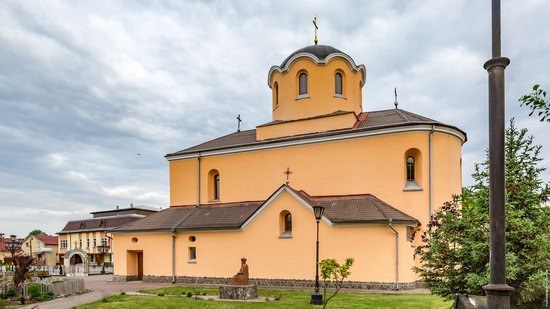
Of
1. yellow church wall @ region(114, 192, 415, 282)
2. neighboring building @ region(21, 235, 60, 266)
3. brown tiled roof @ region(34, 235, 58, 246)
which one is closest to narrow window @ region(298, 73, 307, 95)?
yellow church wall @ region(114, 192, 415, 282)

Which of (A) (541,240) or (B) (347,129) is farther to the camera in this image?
(B) (347,129)

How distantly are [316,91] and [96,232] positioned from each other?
4331cm

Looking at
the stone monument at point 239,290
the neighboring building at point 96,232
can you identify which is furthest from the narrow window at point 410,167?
the neighboring building at point 96,232

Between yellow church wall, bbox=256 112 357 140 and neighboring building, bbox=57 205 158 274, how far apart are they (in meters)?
30.6

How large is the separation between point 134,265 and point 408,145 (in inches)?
729

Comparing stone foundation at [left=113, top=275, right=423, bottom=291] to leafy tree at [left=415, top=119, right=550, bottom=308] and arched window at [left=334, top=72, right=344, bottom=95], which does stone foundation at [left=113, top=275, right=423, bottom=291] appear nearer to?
leafy tree at [left=415, top=119, right=550, bottom=308]

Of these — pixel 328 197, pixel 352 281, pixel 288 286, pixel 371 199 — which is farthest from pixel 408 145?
pixel 288 286

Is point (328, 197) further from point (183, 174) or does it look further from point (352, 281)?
point (183, 174)

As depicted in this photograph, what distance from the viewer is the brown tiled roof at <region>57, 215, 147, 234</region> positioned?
52.2 meters

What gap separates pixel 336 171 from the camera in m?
Result: 23.0

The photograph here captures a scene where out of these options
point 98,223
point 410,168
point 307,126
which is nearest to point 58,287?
point 307,126

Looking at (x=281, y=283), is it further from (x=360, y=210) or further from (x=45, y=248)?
(x=45, y=248)

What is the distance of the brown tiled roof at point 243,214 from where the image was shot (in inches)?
784

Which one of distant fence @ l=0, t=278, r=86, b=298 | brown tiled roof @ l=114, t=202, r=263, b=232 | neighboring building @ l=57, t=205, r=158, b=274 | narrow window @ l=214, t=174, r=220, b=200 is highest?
narrow window @ l=214, t=174, r=220, b=200
